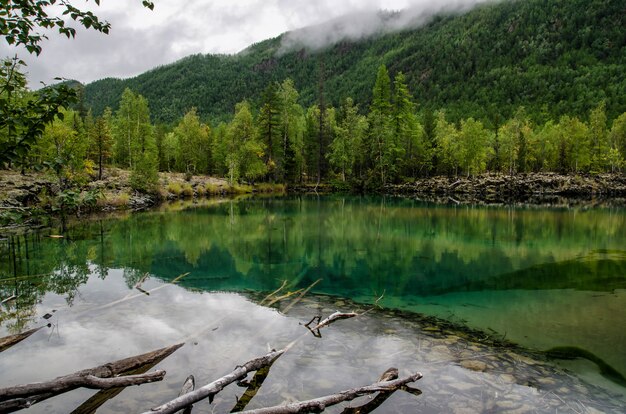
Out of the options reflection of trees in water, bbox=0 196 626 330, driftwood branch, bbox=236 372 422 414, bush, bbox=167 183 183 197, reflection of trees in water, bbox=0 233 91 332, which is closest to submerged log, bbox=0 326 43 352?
reflection of trees in water, bbox=0 233 91 332

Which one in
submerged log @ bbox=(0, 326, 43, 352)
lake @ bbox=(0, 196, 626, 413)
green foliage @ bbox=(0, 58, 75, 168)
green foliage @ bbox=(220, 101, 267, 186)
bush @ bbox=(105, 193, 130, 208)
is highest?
green foliage @ bbox=(220, 101, 267, 186)

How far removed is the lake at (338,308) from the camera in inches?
272

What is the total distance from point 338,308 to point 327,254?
8083 millimetres

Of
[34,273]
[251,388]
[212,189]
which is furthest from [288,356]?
[212,189]

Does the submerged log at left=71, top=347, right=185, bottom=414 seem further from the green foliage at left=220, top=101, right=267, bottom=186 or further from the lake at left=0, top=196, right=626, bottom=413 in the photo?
the green foliage at left=220, top=101, right=267, bottom=186

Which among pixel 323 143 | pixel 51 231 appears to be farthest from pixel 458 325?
pixel 323 143

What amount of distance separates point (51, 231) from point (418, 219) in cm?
2678

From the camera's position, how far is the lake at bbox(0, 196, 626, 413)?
22.7ft

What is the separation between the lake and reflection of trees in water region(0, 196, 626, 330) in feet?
0.46

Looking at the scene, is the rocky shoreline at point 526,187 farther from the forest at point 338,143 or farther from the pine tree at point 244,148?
the pine tree at point 244,148

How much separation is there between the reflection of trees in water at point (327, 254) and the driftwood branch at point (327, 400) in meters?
6.80

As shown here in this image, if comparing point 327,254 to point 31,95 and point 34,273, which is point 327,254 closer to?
point 34,273

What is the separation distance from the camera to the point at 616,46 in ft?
573

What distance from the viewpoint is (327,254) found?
19.4 m
